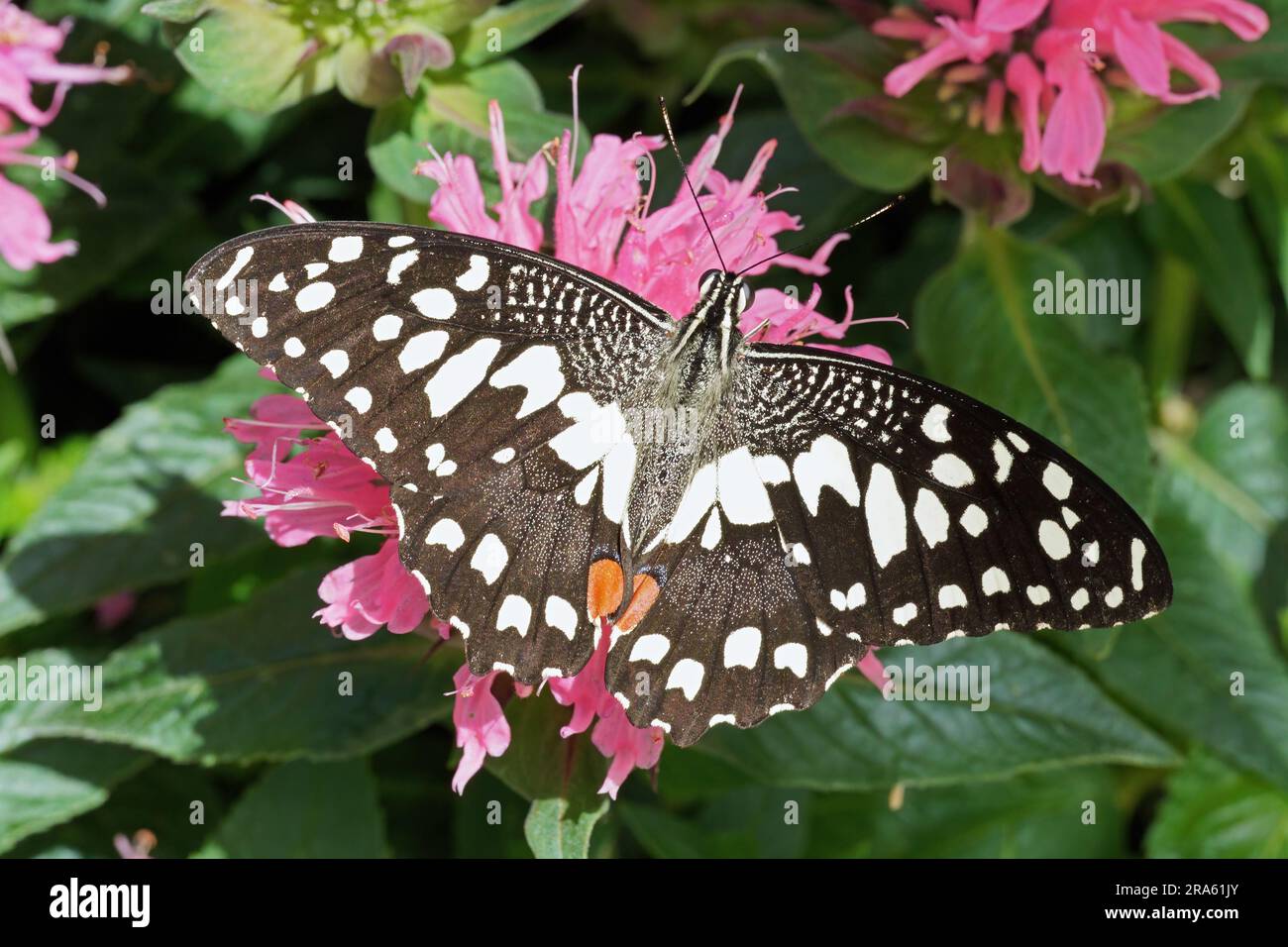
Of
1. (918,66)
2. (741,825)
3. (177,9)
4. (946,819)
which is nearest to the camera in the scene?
(177,9)

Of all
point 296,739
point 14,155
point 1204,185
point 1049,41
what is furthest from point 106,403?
point 1204,185

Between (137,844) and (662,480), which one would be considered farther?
(137,844)

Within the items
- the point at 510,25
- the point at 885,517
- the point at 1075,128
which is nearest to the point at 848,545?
the point at 885,517

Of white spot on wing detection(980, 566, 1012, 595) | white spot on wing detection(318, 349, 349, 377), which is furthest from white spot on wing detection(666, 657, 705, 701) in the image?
white spot on wing detection(318, 349, 349, 377)

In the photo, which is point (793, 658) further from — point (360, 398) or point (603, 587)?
point (360, 398)

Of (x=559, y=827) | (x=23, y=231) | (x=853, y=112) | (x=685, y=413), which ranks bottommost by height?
(x=559, y=827)

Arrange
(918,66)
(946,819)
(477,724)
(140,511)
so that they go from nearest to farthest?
(477,724)
(918,66)
(140,511)
(946,819)
